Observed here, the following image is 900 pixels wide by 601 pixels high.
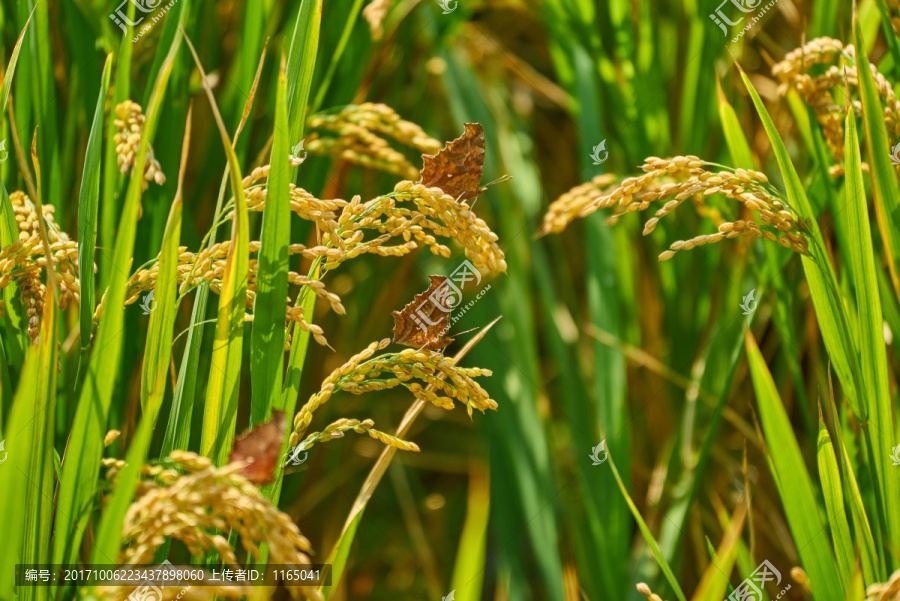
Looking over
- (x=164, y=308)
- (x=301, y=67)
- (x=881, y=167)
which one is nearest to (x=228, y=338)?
(x=164, y=308)

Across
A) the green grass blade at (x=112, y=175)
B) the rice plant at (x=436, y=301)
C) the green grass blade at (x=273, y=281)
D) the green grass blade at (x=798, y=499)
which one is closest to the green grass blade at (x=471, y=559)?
the rice plant at (x=436, y=301)

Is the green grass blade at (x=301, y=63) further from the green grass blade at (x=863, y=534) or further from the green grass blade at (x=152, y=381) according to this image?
the green grass blade at (x=863, y=534)

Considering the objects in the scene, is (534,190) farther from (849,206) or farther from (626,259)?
(849,206)

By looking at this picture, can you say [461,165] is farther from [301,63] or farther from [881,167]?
[881,167]

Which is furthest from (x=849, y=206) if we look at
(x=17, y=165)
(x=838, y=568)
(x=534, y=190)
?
(x=17, y=165)

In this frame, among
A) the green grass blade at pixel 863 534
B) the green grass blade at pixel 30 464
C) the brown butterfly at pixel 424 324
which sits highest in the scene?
the brown butterfly at pixel 424 324

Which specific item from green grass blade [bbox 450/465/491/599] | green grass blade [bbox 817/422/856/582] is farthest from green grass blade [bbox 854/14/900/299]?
green grass blade [bbox 450/465/491/599]
